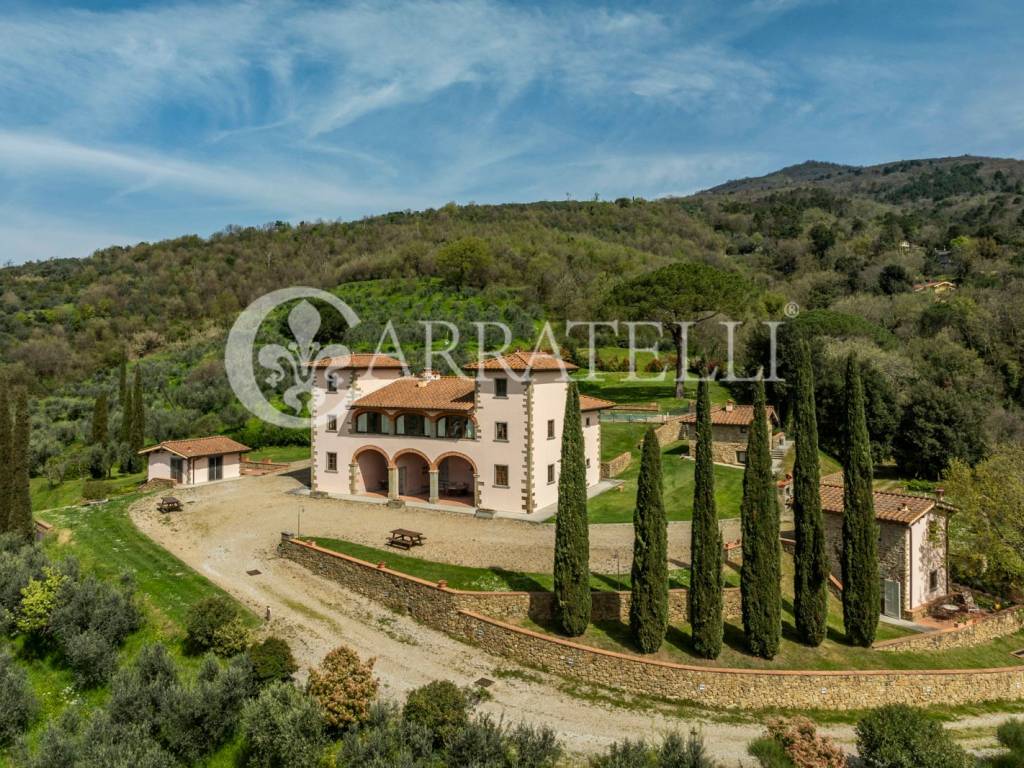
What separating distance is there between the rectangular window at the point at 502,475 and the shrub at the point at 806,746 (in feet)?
51.0

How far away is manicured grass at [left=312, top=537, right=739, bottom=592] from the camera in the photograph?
18.9m

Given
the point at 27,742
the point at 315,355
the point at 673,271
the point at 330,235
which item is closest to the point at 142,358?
the point at 315,355

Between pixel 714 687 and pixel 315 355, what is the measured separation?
53.3 meters

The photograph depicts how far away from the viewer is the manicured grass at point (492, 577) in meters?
18.9

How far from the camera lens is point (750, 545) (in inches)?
641

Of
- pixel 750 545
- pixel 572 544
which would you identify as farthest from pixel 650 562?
pixel 750 545

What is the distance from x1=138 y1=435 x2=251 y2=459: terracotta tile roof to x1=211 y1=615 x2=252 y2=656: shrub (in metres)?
18.9

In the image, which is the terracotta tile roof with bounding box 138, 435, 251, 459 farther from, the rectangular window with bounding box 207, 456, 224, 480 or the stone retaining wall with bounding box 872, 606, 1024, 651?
the stone retaining wall with bounding box 872, 606, 1024, 651

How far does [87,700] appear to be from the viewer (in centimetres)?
1720

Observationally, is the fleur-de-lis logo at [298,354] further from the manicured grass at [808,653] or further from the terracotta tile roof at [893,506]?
the terracotta tile roof at [893,506]

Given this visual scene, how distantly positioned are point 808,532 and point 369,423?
20167 mm

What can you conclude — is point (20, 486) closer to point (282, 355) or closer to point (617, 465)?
point (617, 465)

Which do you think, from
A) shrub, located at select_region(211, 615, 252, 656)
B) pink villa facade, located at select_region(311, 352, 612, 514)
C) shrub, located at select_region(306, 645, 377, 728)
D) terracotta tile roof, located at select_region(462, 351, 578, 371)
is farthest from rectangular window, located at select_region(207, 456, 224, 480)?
shrub, located at select_region(306, 645, 377, 728)

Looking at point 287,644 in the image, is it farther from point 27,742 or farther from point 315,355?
point 315,355
